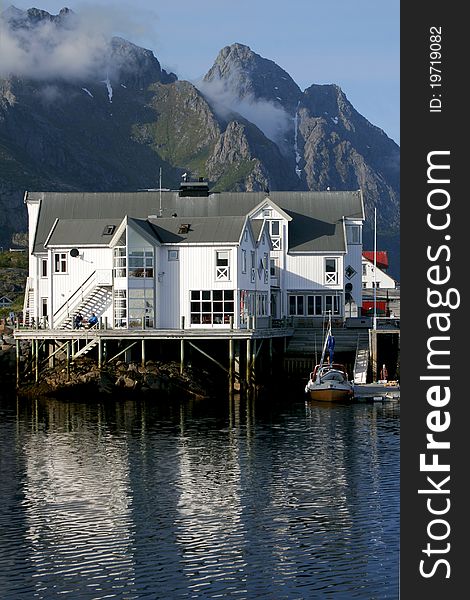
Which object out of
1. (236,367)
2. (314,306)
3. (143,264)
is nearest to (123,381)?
(236,367)

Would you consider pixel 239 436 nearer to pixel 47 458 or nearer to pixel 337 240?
pixel 47 458

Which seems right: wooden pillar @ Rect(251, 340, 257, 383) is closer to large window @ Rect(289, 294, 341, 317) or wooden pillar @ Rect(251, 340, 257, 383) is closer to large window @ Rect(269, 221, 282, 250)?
large window @ Rect(289, 294, 341, 317)

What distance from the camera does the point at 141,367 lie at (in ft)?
228

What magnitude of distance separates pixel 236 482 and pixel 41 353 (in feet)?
121

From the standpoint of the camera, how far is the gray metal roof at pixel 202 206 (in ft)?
296

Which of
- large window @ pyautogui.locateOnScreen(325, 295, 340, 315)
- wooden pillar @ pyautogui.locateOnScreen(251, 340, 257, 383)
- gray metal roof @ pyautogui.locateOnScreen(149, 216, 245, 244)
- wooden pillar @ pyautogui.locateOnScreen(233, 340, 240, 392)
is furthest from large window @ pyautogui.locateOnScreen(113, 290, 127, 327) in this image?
large window @ pyautogui.locateOnScreen(325, 295, 340, 315)

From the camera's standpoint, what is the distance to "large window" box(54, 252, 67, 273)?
7588 centimetres

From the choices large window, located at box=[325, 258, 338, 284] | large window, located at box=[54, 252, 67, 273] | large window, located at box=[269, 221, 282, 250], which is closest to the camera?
large window, located at box=[54, 252, 67, 273]

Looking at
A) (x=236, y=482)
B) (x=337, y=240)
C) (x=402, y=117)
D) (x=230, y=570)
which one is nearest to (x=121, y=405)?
(x=236, y=482)

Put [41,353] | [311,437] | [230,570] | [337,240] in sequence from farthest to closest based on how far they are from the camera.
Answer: [337,240] → [41,353] → [311,437] → [230,570]

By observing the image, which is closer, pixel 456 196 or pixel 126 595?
pixel 456 196

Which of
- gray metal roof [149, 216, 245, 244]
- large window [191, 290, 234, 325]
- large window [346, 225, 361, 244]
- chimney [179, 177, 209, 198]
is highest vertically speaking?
chimney [179, 177, 209, 198]

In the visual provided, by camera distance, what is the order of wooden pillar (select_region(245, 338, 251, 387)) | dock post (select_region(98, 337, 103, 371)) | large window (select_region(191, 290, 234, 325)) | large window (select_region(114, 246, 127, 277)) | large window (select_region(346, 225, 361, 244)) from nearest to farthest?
dock post (select_region(98, 337, 103, 371)) < wooden pillar (select_region(245, 338, 251, 387)) < large window (select_region(191, 290, 234, 325)) < large window (select_region(114, 246, 127, 277)) < large window (select_region(346, 225, 361, 244))

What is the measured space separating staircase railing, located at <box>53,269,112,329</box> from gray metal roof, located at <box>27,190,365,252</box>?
1552 cm
